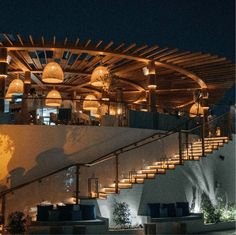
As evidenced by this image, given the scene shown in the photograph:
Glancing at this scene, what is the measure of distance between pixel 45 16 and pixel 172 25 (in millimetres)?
15062

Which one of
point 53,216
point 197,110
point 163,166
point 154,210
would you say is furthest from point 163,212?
point 197,110

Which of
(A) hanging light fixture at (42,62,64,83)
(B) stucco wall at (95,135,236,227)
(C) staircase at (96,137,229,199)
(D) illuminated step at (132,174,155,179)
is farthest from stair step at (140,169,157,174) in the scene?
(A) hanging light fixture at (42,62,64,83)

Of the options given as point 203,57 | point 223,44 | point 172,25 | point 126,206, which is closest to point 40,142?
point 126,206

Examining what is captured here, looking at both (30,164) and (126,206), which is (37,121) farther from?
(126,206)

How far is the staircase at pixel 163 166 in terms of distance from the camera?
40.2 feet

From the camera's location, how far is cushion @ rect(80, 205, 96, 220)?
34.8 feet

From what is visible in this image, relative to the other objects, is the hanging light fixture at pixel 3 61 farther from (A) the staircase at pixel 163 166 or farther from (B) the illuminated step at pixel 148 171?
(B) the illuminated step at pixel 148 171

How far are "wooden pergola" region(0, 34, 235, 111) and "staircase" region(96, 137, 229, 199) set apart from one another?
128 inches

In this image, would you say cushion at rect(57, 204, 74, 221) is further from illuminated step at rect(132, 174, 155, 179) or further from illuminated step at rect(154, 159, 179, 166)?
illuminated step at rect(154, 159, 179, 166)

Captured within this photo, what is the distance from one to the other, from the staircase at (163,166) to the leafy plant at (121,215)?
413 mm

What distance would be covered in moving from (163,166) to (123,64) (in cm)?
622

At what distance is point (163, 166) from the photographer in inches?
516

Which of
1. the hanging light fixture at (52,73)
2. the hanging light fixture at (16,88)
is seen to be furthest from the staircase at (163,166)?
the hanging light fixture at (16,88)

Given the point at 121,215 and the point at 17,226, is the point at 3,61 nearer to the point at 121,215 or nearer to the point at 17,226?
the point at 17,226
